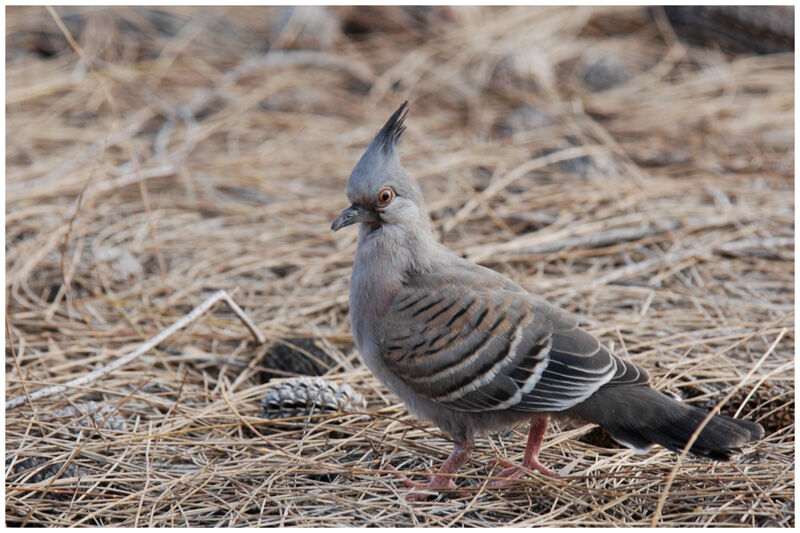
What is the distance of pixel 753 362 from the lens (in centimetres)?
362

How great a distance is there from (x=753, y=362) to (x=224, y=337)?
250 centimetres

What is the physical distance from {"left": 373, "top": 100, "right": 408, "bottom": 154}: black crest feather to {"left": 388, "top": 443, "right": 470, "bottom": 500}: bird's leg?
1178mm

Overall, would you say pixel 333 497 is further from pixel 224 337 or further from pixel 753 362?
pixel 753 362

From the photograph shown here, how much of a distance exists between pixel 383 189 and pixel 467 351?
27.7 inches

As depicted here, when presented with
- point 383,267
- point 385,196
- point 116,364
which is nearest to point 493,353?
point 383,267

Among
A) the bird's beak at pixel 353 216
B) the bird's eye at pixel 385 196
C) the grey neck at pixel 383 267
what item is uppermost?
the bird's eye at pixel 385 196

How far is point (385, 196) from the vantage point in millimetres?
3158

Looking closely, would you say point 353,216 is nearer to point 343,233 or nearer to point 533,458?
point 533,458

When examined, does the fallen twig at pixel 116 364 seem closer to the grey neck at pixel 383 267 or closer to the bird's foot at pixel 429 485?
the grey neck at pixel 383 267

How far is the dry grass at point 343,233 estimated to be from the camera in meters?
2.98

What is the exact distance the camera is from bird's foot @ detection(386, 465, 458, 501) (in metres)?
2.94

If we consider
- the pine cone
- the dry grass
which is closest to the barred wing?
the dry grass

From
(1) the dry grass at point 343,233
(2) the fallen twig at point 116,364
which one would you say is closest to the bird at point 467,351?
(1) the dry grass at point 343,233

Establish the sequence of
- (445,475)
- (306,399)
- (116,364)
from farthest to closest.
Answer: (116,364) → (306,399) → (445,475)
